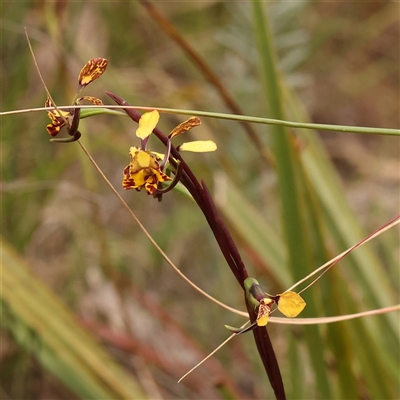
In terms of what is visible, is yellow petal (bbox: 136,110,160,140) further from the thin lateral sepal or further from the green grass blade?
the green grass blade

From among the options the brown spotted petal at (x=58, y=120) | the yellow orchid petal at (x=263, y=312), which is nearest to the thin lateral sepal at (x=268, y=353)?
the yellow orchid petal at (x=263, y=312)

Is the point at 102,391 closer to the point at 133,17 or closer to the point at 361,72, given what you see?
the point at 133,17

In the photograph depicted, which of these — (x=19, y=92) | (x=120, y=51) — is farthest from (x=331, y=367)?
(x=120, y=51)

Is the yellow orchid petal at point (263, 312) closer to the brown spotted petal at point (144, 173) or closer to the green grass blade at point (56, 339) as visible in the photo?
the brown spotted petal at point (144, 173)

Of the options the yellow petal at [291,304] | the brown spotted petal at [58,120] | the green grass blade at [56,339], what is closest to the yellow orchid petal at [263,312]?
the yellow petal at [291,304]

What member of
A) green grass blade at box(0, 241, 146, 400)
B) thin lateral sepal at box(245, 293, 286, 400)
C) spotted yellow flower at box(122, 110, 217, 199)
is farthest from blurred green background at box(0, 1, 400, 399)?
spotted yellow flower at box(122, 110, 217, 199)

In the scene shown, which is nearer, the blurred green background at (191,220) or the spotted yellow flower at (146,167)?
the spotted yellow flower at (146,167)

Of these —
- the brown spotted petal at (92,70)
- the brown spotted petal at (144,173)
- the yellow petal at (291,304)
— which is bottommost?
the yellow petal at (291,304)

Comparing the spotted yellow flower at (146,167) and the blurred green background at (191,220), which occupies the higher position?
the blurred green background at (191,220)
